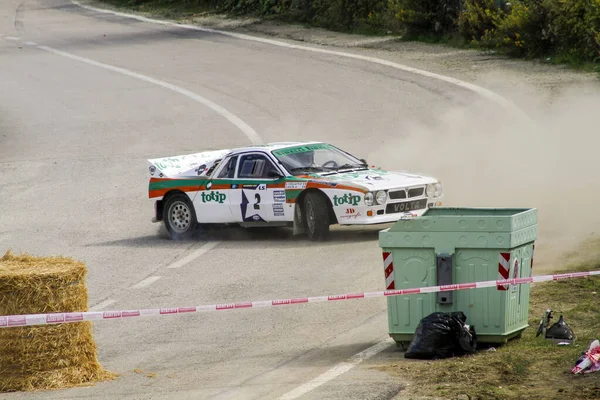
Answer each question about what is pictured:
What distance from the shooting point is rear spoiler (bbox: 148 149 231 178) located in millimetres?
19109

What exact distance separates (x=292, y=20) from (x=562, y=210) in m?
25.2

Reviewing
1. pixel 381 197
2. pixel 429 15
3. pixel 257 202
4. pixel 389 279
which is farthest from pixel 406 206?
pixel 429 15

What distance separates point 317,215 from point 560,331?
7043 millimetres

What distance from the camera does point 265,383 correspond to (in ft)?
33.2

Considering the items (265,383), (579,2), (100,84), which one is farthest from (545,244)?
(100,84)

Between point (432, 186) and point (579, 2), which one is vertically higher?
point (579, 2)

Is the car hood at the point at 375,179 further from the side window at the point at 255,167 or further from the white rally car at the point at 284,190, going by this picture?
the side window at the point at 255,167

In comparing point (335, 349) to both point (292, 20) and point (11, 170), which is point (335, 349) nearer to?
point (11, 170)

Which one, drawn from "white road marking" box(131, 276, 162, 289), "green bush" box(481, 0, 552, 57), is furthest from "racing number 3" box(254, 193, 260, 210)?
"green bush" box(481, 0, 552, 57)

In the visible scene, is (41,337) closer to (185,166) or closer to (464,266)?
(464,266)

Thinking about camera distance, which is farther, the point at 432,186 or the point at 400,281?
the point at 432,186

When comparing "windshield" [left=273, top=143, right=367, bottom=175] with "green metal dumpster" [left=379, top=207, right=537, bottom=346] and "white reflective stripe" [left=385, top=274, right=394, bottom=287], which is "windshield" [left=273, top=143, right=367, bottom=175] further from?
"green metal dumpster" [left=379, top=207, right=537, bottom=346]

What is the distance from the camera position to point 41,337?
1031 centimetres

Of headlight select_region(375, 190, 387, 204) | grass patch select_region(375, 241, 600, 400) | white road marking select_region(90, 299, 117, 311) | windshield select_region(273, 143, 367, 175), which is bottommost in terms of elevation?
white road marking select_region(90, 299, 117, 311)
